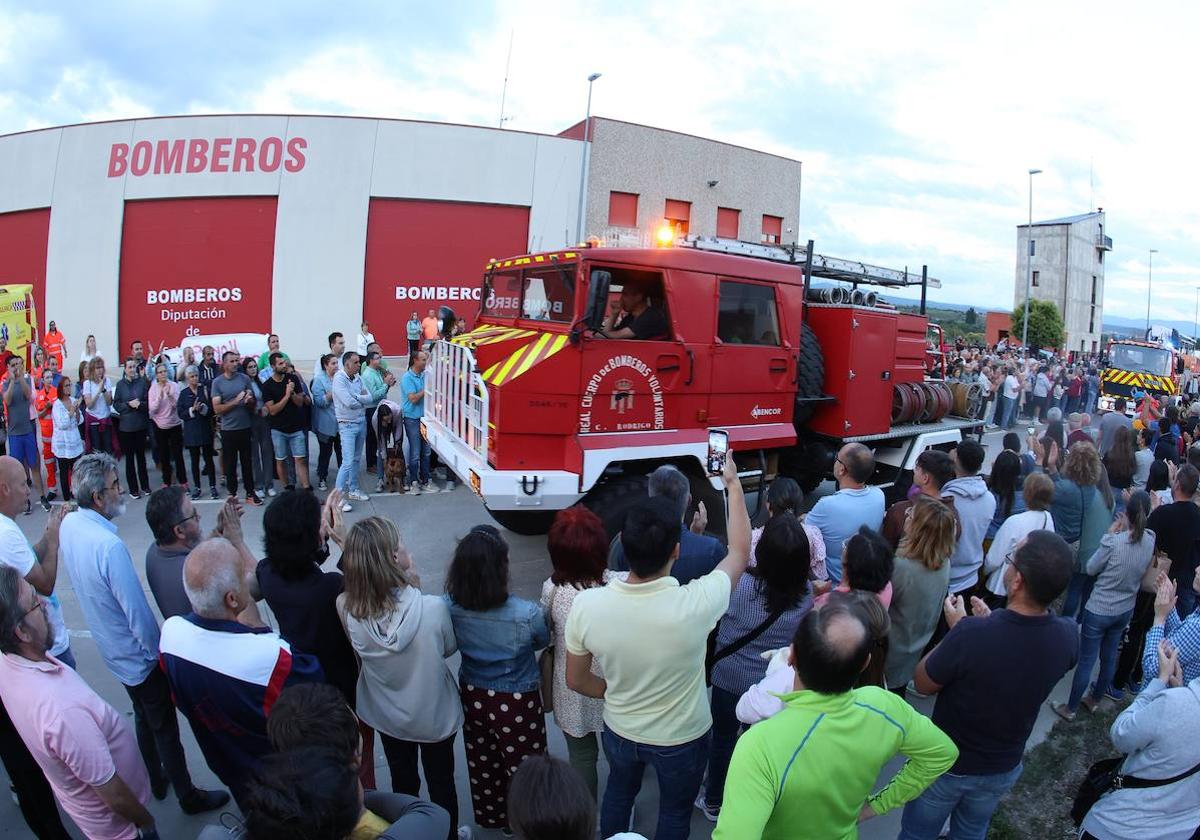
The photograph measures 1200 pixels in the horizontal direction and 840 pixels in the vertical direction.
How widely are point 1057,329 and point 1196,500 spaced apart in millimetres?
45784

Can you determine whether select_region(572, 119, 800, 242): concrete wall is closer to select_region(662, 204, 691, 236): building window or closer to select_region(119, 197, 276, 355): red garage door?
select_region(662, 204, 691, 236): building window

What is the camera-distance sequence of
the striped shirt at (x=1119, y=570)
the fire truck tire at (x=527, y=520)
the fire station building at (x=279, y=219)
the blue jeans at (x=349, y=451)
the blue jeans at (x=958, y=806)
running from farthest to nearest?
the fire station building at (x=279, y=219), the blue jeans at (x=349, y=451), the fire truck tire at (x=527, y=520), the striped shirt at (x=1119, y=570), the blue jeans at (x=958, y=806)

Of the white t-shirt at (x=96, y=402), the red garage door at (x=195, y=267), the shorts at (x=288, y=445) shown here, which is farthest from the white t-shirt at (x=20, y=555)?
the red garage door at (x=195, y=267)

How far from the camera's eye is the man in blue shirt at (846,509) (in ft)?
13.5

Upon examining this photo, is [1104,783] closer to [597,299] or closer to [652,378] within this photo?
[652,378]

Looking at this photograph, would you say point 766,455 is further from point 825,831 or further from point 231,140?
point 231,140

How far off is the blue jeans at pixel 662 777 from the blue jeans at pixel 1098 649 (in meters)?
2.98

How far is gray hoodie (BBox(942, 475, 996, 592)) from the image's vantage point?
446cm

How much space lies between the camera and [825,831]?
195 cm

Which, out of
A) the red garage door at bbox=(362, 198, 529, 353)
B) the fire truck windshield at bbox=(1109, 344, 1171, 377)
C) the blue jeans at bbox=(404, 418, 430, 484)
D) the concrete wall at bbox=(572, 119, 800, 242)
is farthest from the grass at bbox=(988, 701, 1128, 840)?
the concrete wall at bbox=(572, 119, 800, 242)

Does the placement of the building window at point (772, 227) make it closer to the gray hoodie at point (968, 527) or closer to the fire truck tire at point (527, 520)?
the fire truck tire at point (527, 520)

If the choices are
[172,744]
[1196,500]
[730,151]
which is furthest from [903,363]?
[730,151]

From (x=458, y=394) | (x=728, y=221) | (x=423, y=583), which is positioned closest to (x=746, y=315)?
(x=458, y=394)

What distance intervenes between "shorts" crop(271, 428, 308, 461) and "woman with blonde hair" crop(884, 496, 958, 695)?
7064mm
